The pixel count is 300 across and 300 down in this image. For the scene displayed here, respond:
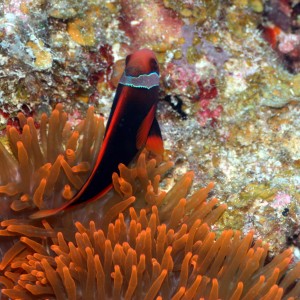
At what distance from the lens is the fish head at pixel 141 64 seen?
2.58 meters

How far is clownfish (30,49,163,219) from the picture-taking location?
2.43 meters

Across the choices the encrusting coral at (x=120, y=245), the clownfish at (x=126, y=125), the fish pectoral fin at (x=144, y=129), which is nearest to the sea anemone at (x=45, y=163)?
Result: the encrusting coral at (x=120, y=245)

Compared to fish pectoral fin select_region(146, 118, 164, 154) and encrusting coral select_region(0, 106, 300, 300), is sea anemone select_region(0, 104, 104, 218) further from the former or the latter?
fish pectoral fin select_region(146, 118, 164, 154)

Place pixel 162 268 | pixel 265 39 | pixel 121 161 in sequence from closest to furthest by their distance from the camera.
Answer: pixel 162 268, pixel 121 161, pixel 265 39

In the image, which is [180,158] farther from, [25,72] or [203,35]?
[25,72]

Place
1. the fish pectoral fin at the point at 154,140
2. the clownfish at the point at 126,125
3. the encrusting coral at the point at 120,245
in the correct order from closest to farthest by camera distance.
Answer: the encrusting coral at the point at 120,245 < the clownfish at the point at 126,125 < the fish pectoral fin at the point at 154,140

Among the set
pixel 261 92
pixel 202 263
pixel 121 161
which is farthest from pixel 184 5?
pixel 202 263

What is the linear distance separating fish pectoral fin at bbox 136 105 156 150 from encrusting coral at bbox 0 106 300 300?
0.24 ft

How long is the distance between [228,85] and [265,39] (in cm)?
72

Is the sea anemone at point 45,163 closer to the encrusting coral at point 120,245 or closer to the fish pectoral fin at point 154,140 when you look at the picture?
the encrusting coral at point 120,245

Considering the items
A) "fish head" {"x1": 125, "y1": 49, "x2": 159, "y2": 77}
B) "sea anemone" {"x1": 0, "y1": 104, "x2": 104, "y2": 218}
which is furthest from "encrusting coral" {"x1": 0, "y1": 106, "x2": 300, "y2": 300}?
"fish head" {"x1": 125, "y1": 49, "x2": 159, "y2": 77}

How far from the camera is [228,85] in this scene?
3.40m

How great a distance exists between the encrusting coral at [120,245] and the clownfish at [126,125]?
69 mm

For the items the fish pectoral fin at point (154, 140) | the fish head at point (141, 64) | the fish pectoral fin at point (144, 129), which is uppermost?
the fish head at point (141, 64)
